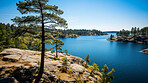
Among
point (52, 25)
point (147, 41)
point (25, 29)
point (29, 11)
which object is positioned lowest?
point (147, 41)

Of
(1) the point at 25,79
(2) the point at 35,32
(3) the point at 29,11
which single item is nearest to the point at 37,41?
(2) the point at 35,32

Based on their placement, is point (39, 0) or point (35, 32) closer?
point (39, 0)

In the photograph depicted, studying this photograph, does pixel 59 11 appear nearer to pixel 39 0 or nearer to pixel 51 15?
pixel 51 15

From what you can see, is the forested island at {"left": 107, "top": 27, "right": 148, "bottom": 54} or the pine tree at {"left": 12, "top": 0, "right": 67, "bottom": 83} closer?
the pine tree at {"left": 12, "top": 0, "right": 67, "bottom": 83}

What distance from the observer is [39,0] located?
918cm

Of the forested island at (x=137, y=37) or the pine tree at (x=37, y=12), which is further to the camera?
the forested island at (x=137, y=37)

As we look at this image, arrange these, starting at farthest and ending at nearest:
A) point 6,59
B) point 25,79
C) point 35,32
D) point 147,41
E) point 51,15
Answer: point 147,41 < point 6,59 < point 35,32 < point 51,15 < point 25,79

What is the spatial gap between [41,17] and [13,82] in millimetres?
7784

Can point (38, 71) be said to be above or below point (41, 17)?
below

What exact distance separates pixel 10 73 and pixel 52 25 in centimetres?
804

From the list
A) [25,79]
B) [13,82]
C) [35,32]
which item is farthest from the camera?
[35,32]

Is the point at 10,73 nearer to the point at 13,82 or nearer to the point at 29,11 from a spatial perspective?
the point at 13,82

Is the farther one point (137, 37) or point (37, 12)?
point (137, 37)

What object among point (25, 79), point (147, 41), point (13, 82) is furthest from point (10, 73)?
point (147, 41)
